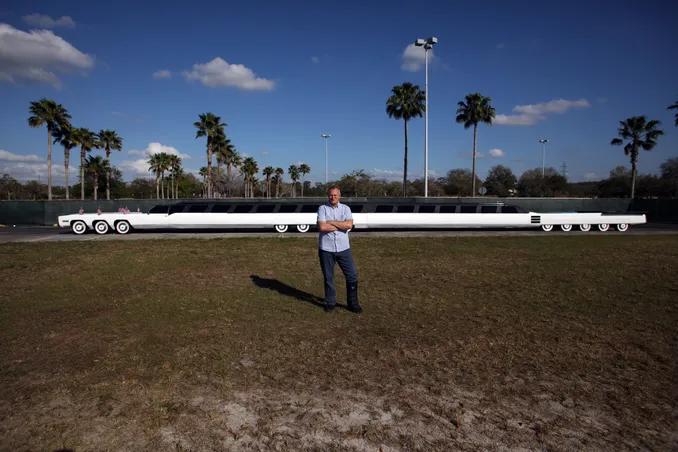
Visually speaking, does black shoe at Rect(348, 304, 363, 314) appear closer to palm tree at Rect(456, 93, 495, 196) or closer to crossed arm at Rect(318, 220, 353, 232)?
crossed arm at Rect(318, 220, 353, 232)

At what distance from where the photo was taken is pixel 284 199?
78.9 ft

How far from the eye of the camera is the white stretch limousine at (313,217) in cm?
1786

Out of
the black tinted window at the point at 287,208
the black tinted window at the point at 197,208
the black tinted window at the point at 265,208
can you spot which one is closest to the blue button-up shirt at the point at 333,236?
the black tinted window at the point at 287,208

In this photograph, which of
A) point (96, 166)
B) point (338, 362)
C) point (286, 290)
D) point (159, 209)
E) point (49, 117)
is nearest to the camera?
point (338, 362)

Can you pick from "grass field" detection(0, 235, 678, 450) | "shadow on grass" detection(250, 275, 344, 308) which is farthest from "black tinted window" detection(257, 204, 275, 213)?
"shadow on grass" detection(250, 275, 344, 308)

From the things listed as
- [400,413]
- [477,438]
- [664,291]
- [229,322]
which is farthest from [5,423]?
[664,291]

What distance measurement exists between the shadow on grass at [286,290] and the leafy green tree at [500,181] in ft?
201

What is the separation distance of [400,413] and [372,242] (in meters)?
11.2

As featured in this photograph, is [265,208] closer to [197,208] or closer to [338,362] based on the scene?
[197,208]

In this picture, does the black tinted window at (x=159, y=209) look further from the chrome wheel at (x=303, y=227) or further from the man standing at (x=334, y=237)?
the man standing at (x=334, y=237)

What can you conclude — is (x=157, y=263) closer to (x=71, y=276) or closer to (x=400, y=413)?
(x=71, y=276)

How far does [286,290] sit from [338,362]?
11.3ft

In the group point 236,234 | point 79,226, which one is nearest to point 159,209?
point 79,226

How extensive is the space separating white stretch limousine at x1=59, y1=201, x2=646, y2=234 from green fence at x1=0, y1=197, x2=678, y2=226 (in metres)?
3.73
